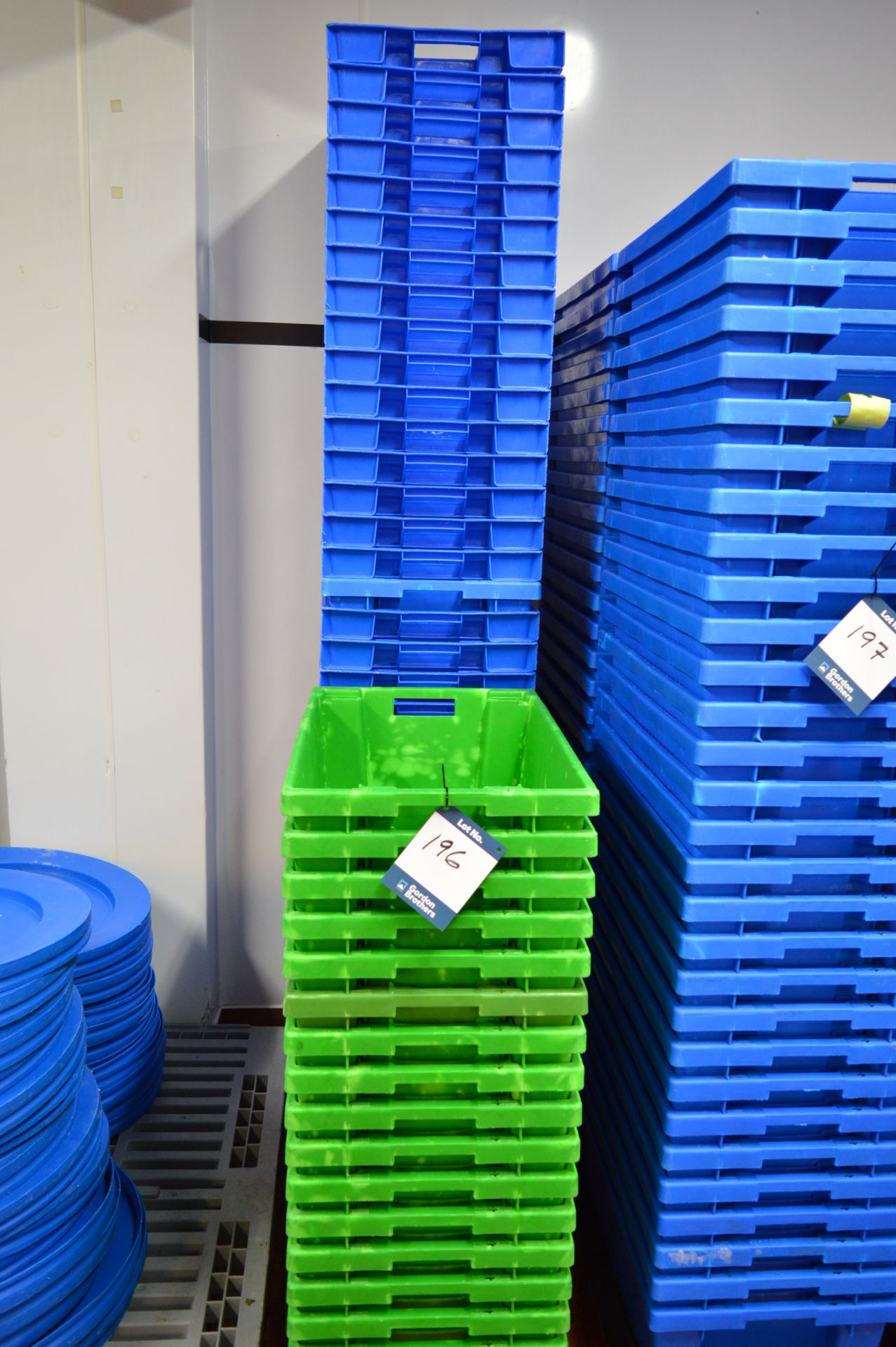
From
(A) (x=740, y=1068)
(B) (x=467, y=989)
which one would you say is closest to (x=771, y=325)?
(B) (x=467, y=989)

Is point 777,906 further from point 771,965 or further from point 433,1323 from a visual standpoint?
point 433,1323

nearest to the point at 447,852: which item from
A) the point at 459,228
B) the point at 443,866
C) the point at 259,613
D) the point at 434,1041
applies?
the point at 443,866

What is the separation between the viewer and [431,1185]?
1424 mm

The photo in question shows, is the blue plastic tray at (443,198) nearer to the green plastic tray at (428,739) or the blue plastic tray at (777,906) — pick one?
the green plastic tray at (428,739)

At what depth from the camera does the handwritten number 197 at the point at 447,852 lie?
132 centimetres

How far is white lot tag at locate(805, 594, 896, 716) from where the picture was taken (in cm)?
134

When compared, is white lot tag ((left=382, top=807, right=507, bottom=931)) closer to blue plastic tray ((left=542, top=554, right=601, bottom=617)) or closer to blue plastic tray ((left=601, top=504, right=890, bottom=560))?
blue plastic tray ((left=601, top=504, right=890, bottom=560))

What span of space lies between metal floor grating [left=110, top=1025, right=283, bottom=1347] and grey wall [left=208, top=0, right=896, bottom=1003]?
0.87m

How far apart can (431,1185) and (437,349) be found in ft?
4.88

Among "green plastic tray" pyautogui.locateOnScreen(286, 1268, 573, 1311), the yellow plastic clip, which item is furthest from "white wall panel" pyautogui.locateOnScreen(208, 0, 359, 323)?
"green plastic tray" pyautogui.locateOnScreen(286, 1268, 573, 1311)

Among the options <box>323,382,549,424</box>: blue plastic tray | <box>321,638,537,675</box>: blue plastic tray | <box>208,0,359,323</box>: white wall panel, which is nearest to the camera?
<box>323,382,549,424</box>: blue plastic tray

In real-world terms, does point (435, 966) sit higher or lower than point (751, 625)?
lower

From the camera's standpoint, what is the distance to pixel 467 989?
1397 mm

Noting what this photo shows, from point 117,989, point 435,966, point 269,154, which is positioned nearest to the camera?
point 435,966
